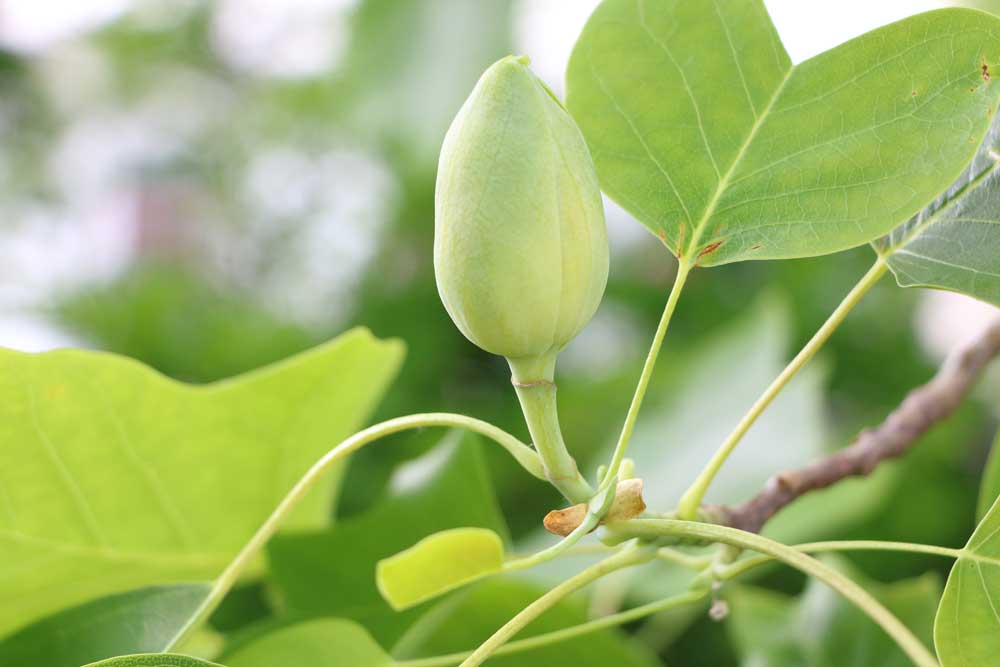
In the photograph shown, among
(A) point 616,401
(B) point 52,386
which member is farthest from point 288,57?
(B) point 52,386

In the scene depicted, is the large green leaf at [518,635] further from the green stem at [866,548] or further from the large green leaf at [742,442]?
the green stem at [866,548]

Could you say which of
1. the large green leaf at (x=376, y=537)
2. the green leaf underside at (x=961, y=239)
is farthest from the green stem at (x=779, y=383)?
the large green leaf at (x=376, y=537)

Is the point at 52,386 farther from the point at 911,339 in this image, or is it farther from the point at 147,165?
the point at 147,165

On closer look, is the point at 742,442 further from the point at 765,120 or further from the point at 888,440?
the point at 765,120

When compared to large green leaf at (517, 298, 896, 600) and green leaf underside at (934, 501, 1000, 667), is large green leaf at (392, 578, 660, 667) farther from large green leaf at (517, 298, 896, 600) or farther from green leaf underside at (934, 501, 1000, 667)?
green leaf underside at (934, 501, 1000, 667)

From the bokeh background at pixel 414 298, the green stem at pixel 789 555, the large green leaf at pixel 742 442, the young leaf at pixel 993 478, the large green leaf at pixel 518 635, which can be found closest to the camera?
the green stem at pixel 789 555

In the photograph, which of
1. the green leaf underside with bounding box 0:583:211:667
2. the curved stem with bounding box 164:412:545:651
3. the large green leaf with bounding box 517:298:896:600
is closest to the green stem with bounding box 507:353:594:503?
the curved stem with bounding box 164:412:545:651
